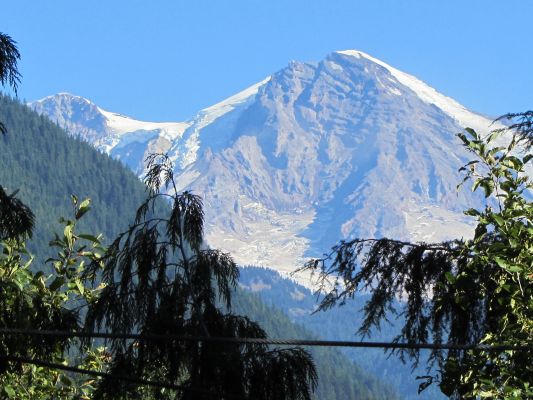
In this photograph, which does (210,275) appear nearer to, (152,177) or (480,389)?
(152,177)

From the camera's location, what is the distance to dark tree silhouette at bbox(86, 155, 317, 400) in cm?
1009

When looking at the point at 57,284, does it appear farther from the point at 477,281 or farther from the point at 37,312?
the point at 477,281

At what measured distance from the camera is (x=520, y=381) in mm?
7445

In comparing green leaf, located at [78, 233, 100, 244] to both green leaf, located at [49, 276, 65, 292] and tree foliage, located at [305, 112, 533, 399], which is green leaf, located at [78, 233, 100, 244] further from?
tree foliage, located at [305, 112, 533, 399]

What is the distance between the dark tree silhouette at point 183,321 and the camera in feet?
33.1

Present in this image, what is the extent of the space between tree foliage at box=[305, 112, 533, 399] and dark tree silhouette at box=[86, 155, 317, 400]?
2.71 feet

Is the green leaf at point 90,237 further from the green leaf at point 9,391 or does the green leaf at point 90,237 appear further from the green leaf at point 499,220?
the green leaf at point 499,220

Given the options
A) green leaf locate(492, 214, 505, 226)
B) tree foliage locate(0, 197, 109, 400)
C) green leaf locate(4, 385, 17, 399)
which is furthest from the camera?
green leaf locate(4, 385, 17, 399)

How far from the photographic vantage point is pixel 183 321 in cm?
1031

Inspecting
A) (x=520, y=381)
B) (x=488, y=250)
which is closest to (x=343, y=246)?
(x=488, y=250)

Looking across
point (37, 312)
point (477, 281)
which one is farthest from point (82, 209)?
point (477, 281)

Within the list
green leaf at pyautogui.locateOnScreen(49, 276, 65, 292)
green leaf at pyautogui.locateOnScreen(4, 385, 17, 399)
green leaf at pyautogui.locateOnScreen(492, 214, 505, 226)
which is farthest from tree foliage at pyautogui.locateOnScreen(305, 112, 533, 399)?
green leaf at pyautogui.locateOnScreen(4, 385, 17, 399)

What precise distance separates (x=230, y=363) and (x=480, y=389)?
2.85m

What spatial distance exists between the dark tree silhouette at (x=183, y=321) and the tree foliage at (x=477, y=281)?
0.83 meters
